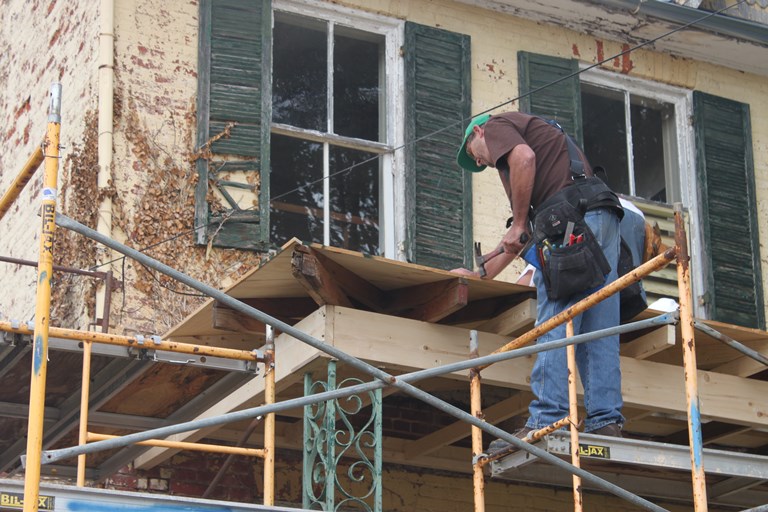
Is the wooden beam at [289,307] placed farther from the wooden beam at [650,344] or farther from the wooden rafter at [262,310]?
the wooden beam at [650,344]

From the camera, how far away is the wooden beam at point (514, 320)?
8.62 meters

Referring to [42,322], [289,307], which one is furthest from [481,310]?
[42,322]

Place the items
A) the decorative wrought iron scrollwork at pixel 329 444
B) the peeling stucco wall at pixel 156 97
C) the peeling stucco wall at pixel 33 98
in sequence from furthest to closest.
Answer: the peeling stucco wall at pixel 33 98, the peeling stucco wall at pixel 156 97, the decorative wrought iron scrollwork at pixel 329 444

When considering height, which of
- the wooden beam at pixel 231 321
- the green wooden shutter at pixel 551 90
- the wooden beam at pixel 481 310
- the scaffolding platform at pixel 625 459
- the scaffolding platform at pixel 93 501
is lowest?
the scaffolding platform at pixel 93 501

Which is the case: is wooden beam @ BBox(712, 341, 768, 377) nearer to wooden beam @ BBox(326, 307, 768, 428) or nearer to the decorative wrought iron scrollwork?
wooden beam @ BBox(326, 307, 768, 428)

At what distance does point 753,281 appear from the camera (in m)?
12.4

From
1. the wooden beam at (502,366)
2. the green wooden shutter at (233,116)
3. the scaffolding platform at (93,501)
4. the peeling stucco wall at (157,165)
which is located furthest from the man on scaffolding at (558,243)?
the peeling stucco wall at (157,165)

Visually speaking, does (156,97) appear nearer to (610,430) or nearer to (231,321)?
(231,321)

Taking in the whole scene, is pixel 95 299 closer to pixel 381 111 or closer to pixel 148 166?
pixel 148 166

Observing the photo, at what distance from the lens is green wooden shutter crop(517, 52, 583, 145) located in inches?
472

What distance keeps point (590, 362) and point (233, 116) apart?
377 cm

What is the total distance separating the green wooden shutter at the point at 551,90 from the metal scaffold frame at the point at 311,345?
3.95m

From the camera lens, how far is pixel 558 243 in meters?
8.10

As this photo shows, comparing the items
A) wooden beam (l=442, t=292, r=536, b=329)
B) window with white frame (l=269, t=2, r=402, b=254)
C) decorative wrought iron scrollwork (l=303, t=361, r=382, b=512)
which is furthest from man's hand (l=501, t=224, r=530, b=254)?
window with white frame (l=269, t=2, r=402, b=254)
